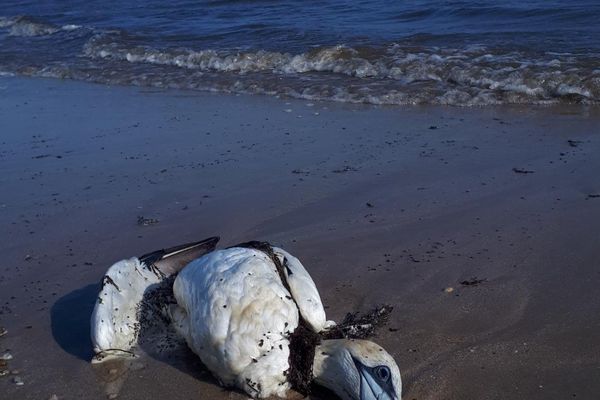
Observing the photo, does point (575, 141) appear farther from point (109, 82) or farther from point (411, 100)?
point (109, 82)

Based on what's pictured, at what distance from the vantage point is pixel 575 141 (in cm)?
671

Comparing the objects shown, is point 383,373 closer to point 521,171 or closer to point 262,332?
point 262,332

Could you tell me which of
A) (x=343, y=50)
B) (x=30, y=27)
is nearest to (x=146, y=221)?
(x=343, y=50)

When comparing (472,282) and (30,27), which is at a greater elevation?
(30,27)

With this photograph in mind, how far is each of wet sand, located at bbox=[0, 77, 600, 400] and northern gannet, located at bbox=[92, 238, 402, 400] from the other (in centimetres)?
20

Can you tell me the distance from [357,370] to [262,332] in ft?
1.47

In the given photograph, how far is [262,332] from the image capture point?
10.6 feet

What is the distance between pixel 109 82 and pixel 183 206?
6047mm

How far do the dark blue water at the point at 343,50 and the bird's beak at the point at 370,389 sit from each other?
584 centimetres

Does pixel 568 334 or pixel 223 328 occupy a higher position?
pixel 223 328

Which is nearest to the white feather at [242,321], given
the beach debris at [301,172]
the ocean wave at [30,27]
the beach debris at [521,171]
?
the beach debris at [301,172]

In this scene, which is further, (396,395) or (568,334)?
(568,334)

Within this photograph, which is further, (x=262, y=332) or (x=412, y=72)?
(x=412, y=72)

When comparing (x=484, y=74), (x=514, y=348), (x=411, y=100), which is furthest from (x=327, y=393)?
(x=484, y=74)
